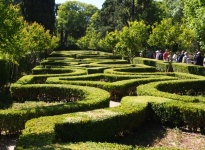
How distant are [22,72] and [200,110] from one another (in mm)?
17981

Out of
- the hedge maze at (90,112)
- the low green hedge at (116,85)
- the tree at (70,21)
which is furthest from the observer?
the tree at (70,21)

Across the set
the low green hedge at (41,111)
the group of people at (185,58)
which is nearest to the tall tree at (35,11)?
the group of people at (185,58)

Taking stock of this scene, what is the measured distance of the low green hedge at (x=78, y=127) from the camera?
602 cm

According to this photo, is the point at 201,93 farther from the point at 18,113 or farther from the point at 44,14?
the point at 44,14

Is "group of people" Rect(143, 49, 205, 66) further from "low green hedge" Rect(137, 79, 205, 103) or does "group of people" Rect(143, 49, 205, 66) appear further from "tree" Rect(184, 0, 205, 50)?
"low green hedge" Rect(137, 79, 205, 103)

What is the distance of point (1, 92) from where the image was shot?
52.4 ft

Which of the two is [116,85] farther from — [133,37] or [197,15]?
[133,37]

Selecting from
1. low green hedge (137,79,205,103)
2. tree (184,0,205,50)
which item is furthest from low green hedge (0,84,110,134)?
tree (184,0,205,50)

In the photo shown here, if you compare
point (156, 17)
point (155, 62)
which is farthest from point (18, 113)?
point (156, 17)

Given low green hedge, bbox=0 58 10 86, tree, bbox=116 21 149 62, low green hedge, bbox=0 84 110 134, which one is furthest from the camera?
tree, bbox=116 21 149 62

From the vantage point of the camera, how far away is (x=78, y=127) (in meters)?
6.82

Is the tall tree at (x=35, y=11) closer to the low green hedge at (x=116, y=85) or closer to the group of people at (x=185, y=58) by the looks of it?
the group of people at (x=185, y=58)

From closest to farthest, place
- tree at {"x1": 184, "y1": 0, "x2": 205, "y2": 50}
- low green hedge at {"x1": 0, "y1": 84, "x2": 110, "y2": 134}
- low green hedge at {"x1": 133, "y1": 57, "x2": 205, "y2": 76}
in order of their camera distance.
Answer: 1. low green hedge at {"x1": 0, "y1": 84, "x2": 110, "y2": 134}
2. tree at {"x1": 184, "y1": 0, "x2": 205, "y2": 50}
3. low green hedge at {"x1": 133, "y1": 57, "x2": 205, "y2": 76}

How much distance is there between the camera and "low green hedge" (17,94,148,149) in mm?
6018
